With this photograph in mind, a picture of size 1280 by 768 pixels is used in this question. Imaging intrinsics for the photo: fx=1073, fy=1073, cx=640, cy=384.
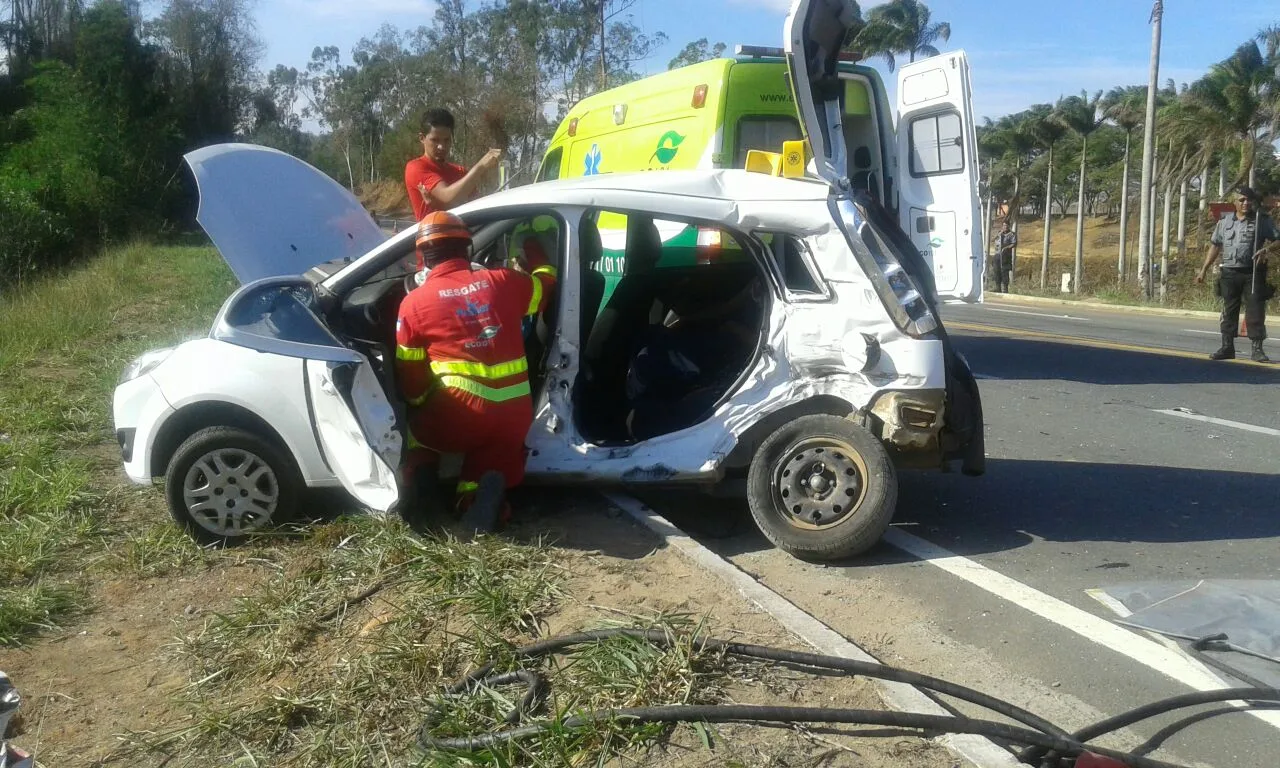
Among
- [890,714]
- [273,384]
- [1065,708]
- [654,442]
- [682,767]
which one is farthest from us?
[654,442]

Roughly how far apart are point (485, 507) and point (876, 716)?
217 cm

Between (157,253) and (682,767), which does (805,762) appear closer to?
(682,767)

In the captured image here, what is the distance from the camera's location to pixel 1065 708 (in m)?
3.41

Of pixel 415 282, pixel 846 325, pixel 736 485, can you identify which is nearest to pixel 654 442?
pixel 736 485

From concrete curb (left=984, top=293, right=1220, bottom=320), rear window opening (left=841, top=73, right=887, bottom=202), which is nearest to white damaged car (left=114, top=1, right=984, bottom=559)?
rear window opening (left=841, top=73, right=887, bottom=202)

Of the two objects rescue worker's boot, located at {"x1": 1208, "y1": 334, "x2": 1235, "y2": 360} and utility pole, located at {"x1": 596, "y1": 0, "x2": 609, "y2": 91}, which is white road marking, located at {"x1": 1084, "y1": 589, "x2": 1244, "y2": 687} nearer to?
rescue worker's boot, located at {"x1": 1208, "y1": 334, "x2": 1235, "y2": 360}

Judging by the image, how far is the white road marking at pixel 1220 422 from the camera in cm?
749

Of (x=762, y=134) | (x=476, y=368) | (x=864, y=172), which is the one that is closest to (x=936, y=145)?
(x=864, y=172)

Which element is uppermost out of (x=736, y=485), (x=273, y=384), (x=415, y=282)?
(x=415, y=282)

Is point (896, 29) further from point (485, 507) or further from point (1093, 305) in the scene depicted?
point (485, 507)

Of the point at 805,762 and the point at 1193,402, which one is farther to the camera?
the point at 1193,402

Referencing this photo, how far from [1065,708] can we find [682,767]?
4.39 feet

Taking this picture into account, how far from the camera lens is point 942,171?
316 inches

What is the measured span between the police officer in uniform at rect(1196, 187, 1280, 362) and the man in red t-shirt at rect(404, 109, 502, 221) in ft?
26.3
